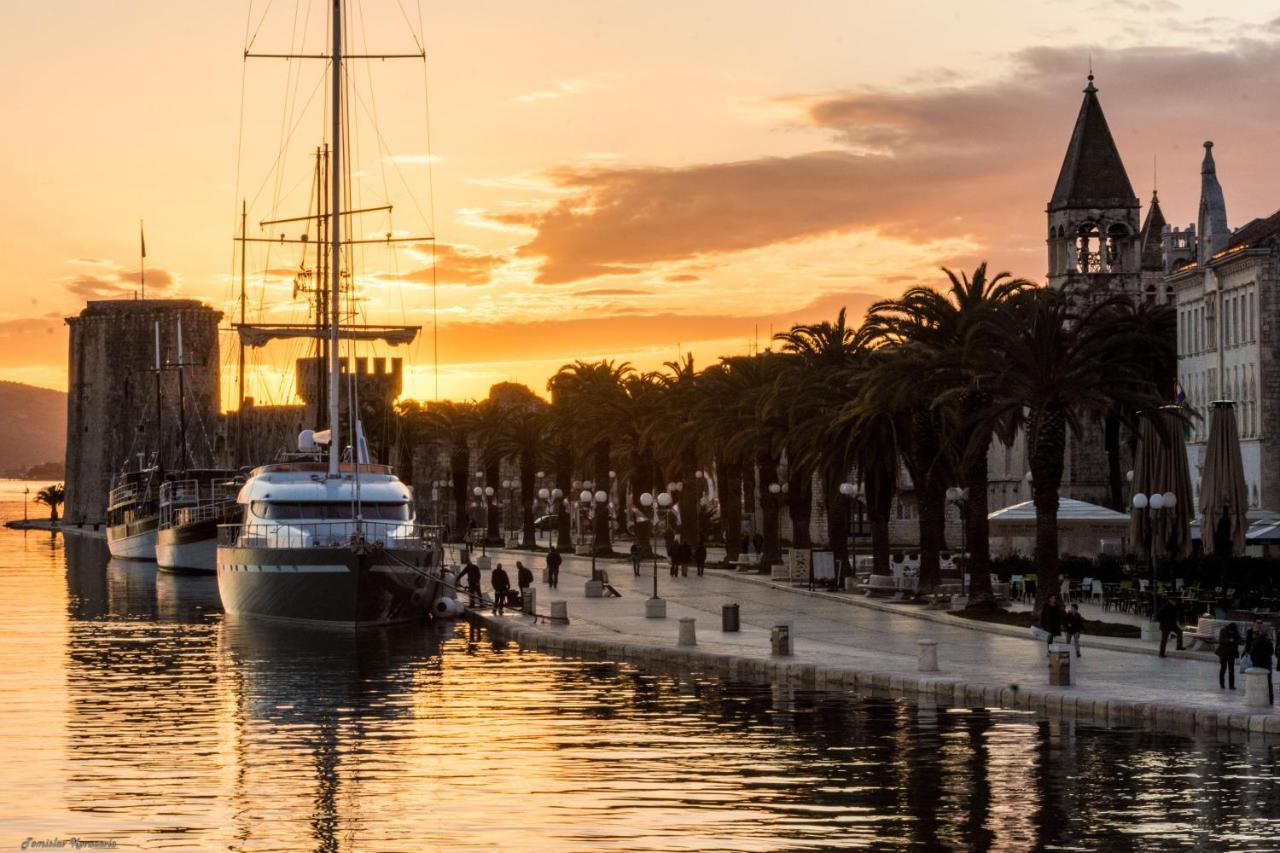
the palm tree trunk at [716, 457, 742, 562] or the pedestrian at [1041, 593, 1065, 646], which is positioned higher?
the palm tree trunk at [716, 457, 742, 562]

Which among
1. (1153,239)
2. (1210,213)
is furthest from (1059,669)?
(1153,239)

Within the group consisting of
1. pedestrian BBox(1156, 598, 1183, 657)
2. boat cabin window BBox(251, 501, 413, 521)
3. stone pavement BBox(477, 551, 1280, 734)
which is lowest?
stone pavement BBox(477, 551, 1280, 734)

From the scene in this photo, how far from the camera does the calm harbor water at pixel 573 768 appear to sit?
21.9 m

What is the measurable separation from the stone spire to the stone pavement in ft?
107

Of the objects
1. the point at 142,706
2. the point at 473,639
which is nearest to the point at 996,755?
the point at 142,706

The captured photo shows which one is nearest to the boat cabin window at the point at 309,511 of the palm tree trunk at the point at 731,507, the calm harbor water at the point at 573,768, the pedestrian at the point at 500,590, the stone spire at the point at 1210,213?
the pedestrian at the point at 500,590

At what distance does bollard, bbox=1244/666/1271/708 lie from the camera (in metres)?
29.3

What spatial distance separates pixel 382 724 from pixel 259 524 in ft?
78.2

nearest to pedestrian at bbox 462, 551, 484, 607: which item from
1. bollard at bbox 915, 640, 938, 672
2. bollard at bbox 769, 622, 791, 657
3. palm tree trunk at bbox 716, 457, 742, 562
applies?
bollard at bbox 769, 622, 791, 657

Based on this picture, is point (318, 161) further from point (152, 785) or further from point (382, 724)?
point (152, 785)

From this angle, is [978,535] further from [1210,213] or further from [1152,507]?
[1210,213]

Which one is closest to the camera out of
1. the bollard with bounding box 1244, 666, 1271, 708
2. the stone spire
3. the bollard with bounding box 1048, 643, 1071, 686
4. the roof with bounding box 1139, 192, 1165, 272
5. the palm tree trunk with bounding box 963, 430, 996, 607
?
the bollard with bounding box 1244, 666, 1271, 708

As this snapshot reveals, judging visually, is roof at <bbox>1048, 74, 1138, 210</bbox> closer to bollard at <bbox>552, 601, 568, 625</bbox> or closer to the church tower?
the church tower

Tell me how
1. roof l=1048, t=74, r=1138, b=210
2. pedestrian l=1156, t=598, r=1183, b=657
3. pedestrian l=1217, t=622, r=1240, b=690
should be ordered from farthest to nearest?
roof l=1048, t=74, r=1138, b=210
pedestrian l=1156, t=598, r=1183, b=657
pedestrian l=1217, t=622, r=1240, b=690
